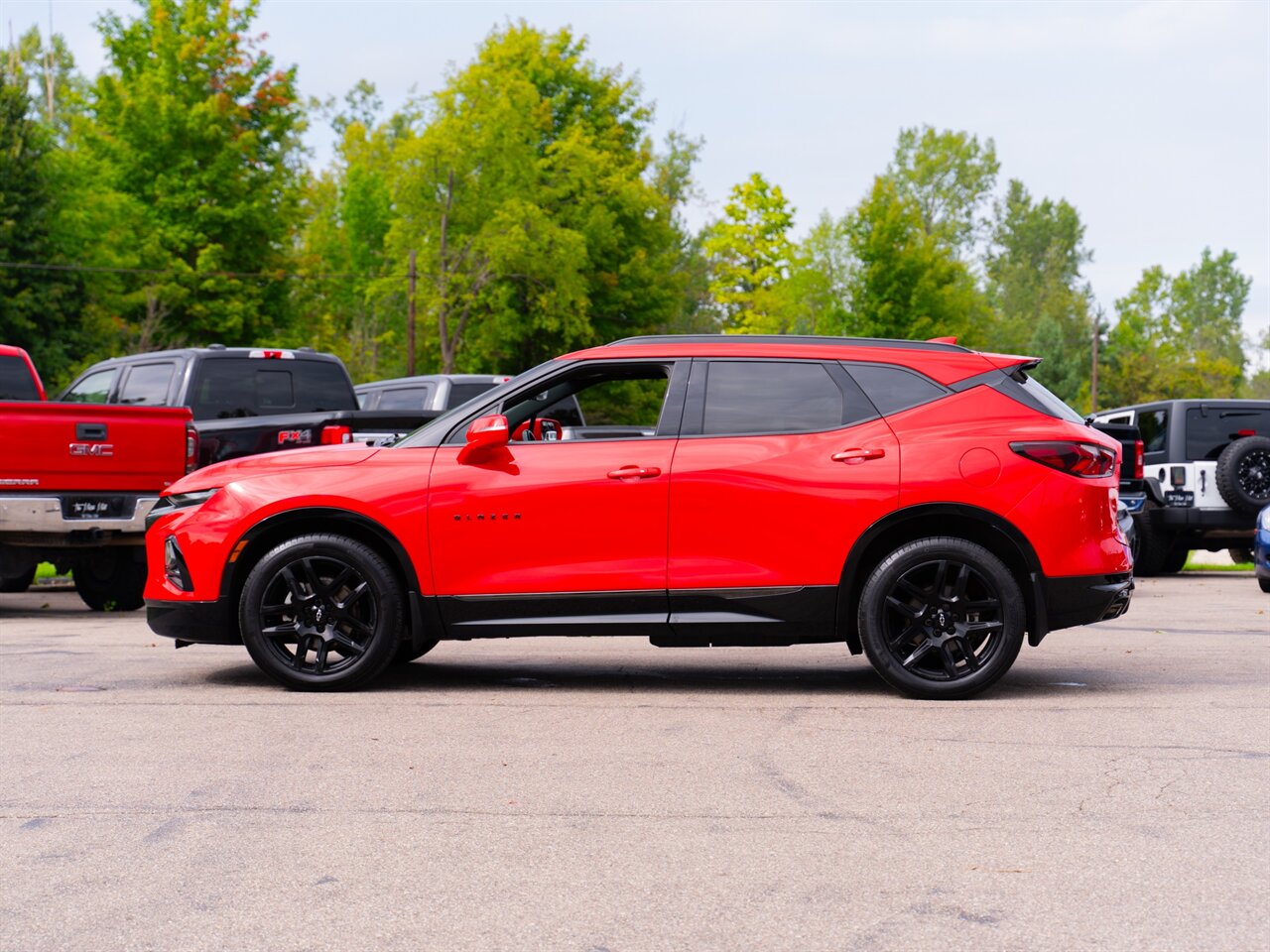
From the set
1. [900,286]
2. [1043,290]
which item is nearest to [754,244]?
[900,286]

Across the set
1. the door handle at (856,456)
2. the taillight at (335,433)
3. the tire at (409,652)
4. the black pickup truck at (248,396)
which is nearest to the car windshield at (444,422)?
the tire at (409,652)

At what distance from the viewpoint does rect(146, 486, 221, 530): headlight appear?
8.12 meters

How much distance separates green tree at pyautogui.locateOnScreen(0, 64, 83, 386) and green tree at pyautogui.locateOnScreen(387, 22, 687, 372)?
10.9 metres

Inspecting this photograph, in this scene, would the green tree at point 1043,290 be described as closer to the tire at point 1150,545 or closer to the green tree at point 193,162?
the green tree at point 193,162

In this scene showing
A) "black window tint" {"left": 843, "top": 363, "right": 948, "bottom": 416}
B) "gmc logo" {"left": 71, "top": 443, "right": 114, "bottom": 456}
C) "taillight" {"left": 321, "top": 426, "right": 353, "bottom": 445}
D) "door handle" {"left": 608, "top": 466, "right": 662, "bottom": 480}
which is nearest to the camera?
"door handle" {"left": 608, "top": 466, "right": 662, "bottom": 480}

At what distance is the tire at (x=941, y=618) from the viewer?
7.52 meters

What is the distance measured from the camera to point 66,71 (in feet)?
236

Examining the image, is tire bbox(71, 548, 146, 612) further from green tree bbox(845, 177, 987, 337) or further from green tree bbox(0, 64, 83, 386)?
green tree bbox(845, 177, 987, 337)

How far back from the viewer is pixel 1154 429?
18.6 m

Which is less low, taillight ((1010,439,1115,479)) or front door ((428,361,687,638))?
taillight ((1010,439,1115,479))

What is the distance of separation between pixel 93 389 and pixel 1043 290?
91.2 meters

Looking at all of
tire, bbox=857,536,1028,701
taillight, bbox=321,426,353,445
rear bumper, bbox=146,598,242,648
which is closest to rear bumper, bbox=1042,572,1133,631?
tire, bbox=857,536,1028,701

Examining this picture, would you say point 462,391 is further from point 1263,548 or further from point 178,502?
point 178,502

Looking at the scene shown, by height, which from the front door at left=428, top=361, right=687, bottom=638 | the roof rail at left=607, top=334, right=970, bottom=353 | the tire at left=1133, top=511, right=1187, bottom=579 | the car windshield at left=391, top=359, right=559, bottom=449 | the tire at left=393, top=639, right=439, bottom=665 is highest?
the roof rail at left=607, top=334, right=970, bottom=353
